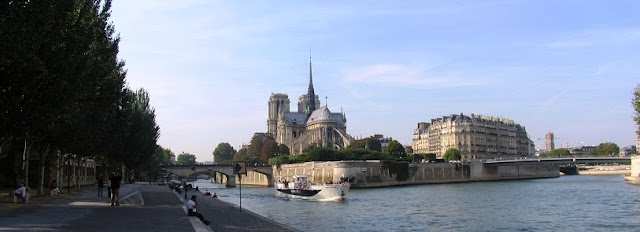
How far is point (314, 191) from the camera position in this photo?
252 feet

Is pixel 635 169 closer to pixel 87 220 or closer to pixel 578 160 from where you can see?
pixel 578 160

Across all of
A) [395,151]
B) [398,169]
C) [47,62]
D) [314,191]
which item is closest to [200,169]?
[398,169]

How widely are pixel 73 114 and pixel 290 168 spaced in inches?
4769

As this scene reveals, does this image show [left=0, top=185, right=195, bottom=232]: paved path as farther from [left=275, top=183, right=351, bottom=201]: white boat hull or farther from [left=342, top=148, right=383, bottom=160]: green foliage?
[left=342, top=148, right=383, bottom=160]: green foliage

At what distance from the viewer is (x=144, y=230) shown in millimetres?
22188

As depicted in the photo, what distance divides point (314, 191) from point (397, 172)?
63.7 metres

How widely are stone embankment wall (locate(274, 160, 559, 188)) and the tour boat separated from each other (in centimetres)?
2836

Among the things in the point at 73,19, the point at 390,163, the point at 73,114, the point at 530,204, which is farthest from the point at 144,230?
the point at 390,163

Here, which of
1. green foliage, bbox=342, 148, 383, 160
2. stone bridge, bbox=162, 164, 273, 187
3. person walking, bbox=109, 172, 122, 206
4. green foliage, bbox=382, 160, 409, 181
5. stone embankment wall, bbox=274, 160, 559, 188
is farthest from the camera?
green foliage, bbox=342, 148, 383, 160

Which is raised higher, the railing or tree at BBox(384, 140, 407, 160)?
tree at BBox(384, 140, 407, 160)

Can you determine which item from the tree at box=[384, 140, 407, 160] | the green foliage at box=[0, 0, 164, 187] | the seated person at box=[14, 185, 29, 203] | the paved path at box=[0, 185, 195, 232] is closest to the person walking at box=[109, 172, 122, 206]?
the paved path at box=[0, 185, 195, 232]

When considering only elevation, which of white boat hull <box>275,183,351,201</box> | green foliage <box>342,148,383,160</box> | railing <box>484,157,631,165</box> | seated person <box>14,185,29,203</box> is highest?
green foliage <box>342,148,383,160</box>

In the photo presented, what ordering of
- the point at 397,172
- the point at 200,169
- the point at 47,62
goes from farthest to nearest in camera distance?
the point at 200,169 < the point at 397,172 < the point at 47,62

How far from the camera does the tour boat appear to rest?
2950 inches
